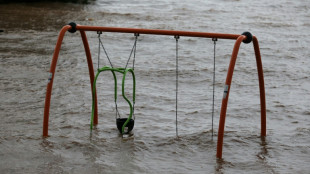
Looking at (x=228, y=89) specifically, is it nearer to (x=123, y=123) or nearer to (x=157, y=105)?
(x=123, y=123)

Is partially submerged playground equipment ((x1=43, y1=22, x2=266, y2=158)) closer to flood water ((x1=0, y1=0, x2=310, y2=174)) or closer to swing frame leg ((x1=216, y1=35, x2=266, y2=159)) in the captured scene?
swing frame leg ((x1=216, y1=35, x2=266, y2=159))

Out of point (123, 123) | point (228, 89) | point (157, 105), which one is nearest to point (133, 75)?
point (123, 123)

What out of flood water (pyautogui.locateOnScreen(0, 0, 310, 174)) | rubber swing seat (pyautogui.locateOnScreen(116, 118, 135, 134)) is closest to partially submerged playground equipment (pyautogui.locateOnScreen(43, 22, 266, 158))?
rubber swing seat (pyautogui.locateOnScreen(116, 118, 135, 134))

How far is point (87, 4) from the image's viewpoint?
71.2 feet

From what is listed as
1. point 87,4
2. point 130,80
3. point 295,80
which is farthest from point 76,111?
point 87,4

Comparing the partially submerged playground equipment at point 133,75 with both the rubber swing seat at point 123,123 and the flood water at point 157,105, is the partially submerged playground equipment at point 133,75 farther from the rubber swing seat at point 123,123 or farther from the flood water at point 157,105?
the flood water at point 157,105

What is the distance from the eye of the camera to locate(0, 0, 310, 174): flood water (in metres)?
5.74

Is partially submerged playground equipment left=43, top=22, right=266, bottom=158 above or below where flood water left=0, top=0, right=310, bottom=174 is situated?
above

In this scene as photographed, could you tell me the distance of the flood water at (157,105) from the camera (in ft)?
18.8

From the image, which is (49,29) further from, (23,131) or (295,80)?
(23,131)

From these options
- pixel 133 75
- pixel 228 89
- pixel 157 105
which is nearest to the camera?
pixel 228 89

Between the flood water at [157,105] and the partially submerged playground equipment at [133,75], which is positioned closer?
the partially submerged playground equipment at [133,75]

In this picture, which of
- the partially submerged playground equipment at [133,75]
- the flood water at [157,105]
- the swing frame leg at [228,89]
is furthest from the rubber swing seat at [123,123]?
the swing frame leg at [228,89]

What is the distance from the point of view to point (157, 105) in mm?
8164
